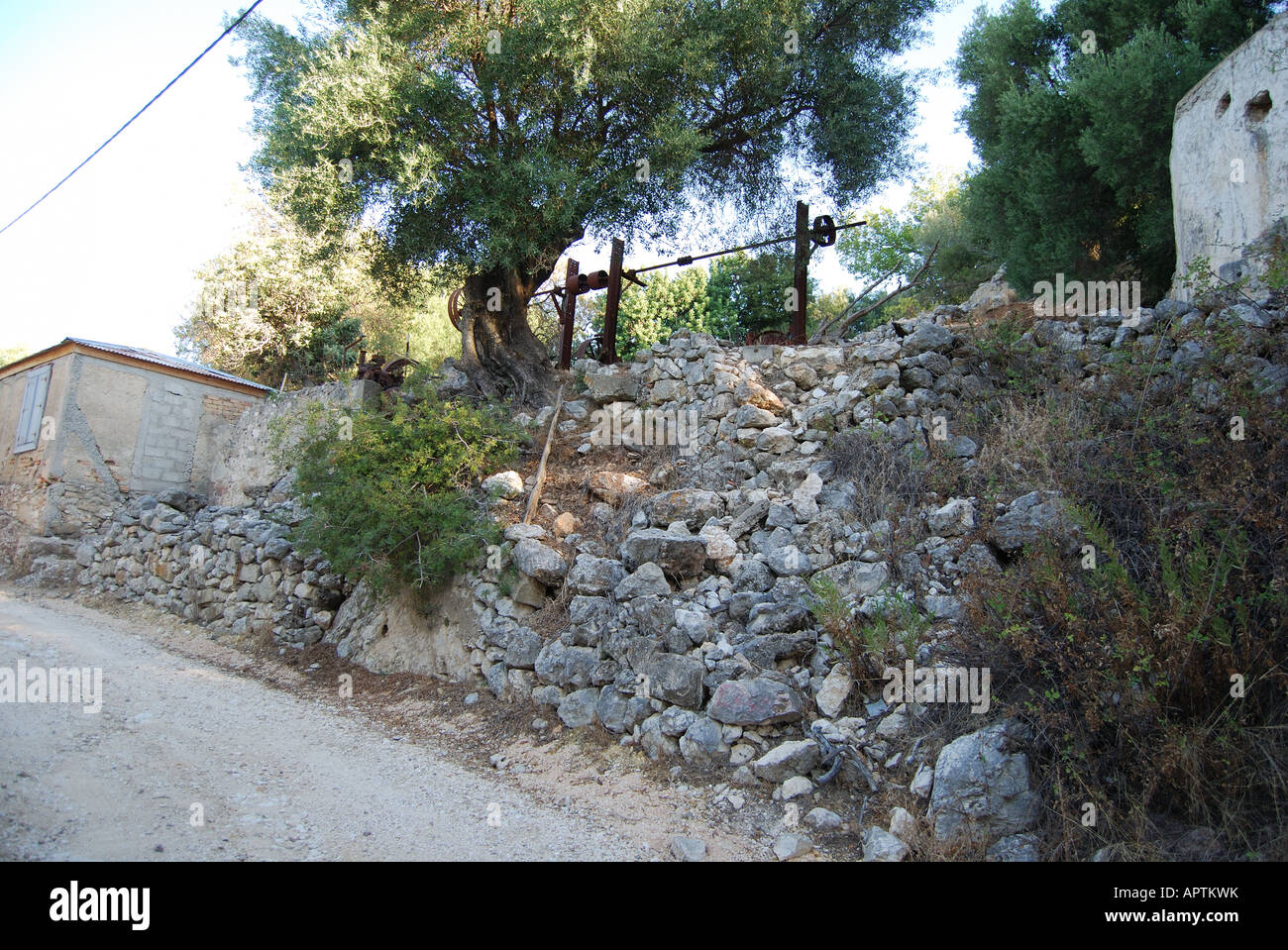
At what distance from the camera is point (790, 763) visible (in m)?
4.55

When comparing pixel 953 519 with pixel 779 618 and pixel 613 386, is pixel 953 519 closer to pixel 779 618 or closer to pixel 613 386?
pixel 779 618

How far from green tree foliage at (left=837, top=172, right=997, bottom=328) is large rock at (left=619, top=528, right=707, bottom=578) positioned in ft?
23.6

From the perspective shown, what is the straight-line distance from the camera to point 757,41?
933 cm

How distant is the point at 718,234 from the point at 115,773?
9436 millimetres

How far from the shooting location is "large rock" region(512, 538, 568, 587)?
654cm

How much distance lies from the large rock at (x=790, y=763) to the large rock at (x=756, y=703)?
0.24 m

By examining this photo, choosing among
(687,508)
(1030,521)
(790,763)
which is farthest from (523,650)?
(1030,521)

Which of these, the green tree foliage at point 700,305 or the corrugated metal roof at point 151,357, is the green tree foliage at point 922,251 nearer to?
→ the green tree foliage at point 700,305

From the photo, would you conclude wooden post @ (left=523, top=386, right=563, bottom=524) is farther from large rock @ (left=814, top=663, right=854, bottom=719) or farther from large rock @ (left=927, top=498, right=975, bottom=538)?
large rock @ (left=927, top=498, right=975, bottom=538)

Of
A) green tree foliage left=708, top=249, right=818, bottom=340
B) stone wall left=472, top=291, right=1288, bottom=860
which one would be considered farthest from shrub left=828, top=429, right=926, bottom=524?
green tree foliage left=708, top=249, right=818, bottom=340

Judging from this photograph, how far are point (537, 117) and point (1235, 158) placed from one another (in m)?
7.44

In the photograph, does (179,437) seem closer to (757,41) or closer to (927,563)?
(757,41)
